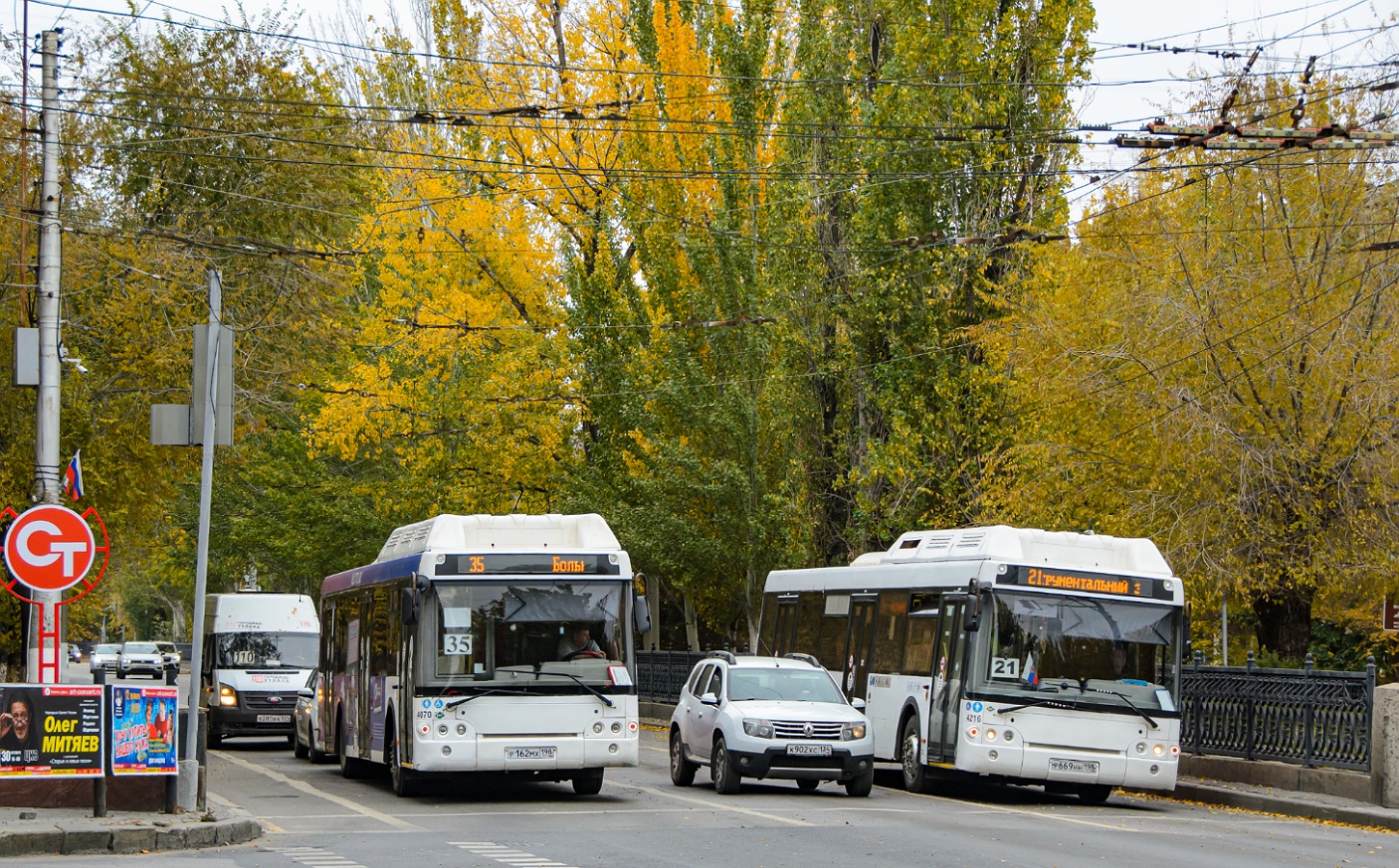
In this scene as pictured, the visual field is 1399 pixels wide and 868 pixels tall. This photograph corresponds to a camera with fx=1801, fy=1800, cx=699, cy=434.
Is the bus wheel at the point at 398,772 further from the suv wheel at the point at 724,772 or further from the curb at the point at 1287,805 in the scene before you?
the curb at the point at 1287,805

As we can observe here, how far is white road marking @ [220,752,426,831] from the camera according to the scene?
15930 mm

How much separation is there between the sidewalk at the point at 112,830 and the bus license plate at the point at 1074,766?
8911 mm

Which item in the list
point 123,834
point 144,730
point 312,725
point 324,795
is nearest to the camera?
point 123,834

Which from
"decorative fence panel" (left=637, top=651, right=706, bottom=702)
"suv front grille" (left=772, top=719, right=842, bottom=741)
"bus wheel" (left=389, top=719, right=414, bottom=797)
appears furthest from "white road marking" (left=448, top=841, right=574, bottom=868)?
"decorative fence panel" (left=637, top=651, right=706, bottom=702)

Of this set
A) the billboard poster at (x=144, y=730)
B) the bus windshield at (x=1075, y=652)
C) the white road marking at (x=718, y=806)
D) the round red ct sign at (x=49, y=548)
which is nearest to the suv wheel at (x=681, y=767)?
the white road marking at (x=718, y=806)

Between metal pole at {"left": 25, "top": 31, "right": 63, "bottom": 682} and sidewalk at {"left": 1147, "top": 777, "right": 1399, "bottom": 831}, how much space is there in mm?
12692

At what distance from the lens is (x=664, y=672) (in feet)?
129

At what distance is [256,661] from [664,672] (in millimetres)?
10656

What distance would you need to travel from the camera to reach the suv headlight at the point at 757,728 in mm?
19203

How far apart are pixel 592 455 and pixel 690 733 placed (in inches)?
758

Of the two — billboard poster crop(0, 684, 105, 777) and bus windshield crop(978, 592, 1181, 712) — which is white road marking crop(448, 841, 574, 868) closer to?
billboard poster crop(0, 684, 105, 777)

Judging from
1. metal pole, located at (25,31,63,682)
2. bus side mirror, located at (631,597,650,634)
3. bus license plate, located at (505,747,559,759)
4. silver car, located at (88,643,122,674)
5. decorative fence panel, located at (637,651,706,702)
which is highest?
metal pole, located at (25,31,63,682)

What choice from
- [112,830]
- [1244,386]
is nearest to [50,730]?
[112,830]

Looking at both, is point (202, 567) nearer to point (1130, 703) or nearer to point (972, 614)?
point (972, 614)
